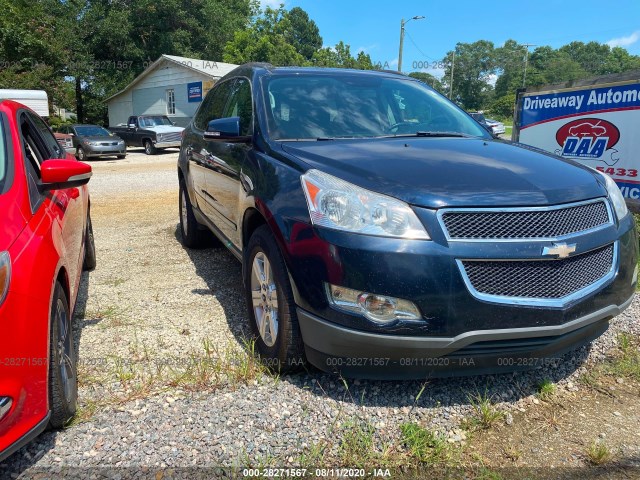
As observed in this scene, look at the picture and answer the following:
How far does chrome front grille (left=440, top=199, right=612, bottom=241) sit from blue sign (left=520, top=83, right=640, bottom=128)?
4.18 m

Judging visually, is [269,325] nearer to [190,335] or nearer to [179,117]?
[190,335]

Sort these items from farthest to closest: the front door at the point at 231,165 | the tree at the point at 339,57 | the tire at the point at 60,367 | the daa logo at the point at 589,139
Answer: the tree at the point at 339,57 < the daa logo at the point at 589,139 < the front door at the point at 231,165 < the tire at the point at 60,367

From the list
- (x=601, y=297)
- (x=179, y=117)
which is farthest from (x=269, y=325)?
(x=179, y=117)

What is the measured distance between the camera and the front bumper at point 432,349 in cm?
229

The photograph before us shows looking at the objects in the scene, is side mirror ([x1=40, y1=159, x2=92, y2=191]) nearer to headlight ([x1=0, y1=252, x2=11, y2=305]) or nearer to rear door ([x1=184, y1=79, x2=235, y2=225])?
headlight ([x1=0, y1=252, x2=11, y2=305])

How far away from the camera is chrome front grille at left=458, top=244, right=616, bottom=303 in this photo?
2.26 m

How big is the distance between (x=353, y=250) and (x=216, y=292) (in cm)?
238

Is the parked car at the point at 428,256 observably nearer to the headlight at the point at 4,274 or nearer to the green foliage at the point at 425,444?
the green foliage at the point at 425,444

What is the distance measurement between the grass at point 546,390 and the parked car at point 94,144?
764 inches

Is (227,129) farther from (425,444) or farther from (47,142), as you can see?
(425,444)

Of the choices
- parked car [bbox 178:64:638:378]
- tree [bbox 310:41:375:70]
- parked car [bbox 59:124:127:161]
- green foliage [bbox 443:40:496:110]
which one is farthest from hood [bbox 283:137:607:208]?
green foliage [bbox 443:40:496:110]

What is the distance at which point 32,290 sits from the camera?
2039 millimetres

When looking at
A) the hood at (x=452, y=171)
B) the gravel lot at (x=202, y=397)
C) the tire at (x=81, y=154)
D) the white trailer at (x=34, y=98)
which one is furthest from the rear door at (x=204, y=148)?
the tire at (x=81, y=154)

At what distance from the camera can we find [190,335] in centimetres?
349
